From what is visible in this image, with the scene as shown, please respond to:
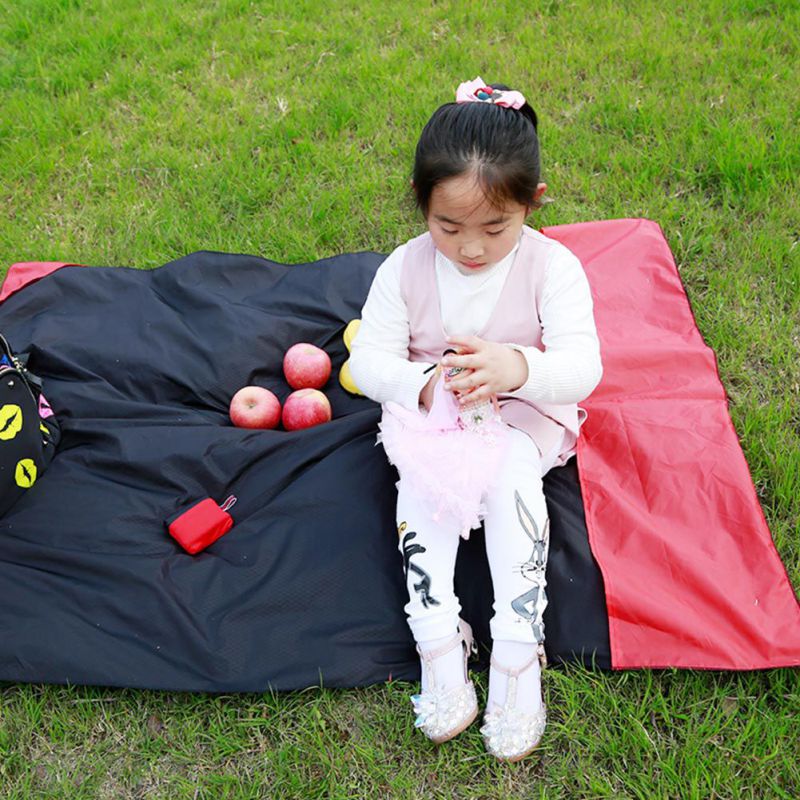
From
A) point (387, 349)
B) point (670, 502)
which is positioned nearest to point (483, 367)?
point (387, 349)

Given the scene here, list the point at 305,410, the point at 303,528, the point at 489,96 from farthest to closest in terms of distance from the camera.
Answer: the point at 305,410, the point at 303,528, the point at 489,96

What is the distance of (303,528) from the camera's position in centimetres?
261

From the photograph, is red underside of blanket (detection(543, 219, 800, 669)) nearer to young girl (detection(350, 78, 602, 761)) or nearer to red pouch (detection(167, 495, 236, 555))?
young girl (detection(350, 78, 602, 761))

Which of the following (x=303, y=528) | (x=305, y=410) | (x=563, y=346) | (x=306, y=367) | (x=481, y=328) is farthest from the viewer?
(x=306, y=367)

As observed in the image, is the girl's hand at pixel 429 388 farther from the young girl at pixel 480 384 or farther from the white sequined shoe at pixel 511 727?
the white sequined shoe at pixel 511 727

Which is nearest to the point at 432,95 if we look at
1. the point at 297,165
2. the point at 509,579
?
the point at 297,165

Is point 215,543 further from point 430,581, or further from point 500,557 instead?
point 500,557

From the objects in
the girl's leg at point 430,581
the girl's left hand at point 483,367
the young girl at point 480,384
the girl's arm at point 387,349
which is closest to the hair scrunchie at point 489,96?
the young girl at point 480,384

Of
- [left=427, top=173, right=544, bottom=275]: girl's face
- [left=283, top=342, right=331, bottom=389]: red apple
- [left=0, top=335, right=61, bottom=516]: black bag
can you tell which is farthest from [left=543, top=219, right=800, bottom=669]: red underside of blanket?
[left=0, top=335, right=61, bottom=516]: black bag

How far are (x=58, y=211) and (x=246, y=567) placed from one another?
262 centimetres

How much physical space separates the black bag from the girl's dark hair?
4.88 ft

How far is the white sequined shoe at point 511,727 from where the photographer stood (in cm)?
217

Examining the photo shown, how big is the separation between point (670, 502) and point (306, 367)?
1.40 meters

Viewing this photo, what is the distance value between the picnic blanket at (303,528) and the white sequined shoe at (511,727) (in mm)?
227
